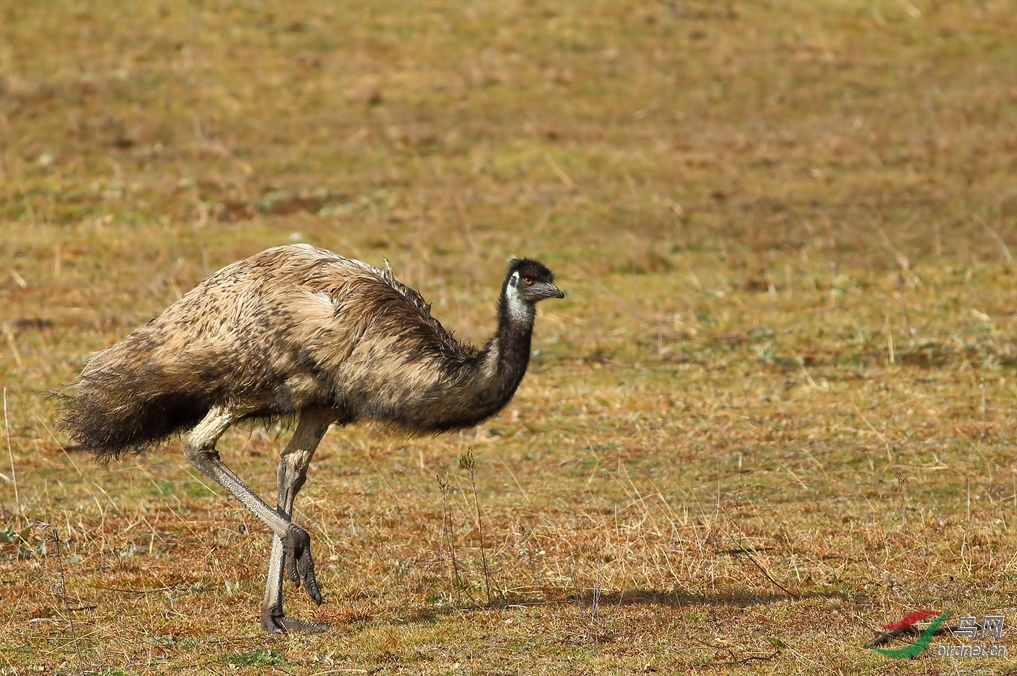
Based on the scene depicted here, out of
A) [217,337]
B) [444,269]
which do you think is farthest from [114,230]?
[217,337]

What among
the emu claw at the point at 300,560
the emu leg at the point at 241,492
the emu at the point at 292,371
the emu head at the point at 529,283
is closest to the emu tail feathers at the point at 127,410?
the emu at the point at 292,371

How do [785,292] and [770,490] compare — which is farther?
[785,292]

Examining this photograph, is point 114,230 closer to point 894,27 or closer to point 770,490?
point 770,490

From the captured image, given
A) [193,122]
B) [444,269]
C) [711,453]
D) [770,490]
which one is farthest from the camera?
[193,122]

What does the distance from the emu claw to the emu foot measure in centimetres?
26

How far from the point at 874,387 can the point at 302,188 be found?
1205cm

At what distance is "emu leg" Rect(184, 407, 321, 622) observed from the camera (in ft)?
25.3

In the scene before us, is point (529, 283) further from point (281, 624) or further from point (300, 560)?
point (281, 624)

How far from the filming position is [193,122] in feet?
86.9

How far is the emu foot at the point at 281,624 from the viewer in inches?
305

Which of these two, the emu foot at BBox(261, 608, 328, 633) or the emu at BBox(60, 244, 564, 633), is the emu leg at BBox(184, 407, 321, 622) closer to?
the emu at BBox(60, 244, 564, 633)

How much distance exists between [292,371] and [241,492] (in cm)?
73

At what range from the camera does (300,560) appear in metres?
8.23

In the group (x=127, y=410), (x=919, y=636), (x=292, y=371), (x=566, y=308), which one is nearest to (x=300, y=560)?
(x=292, y=371)
